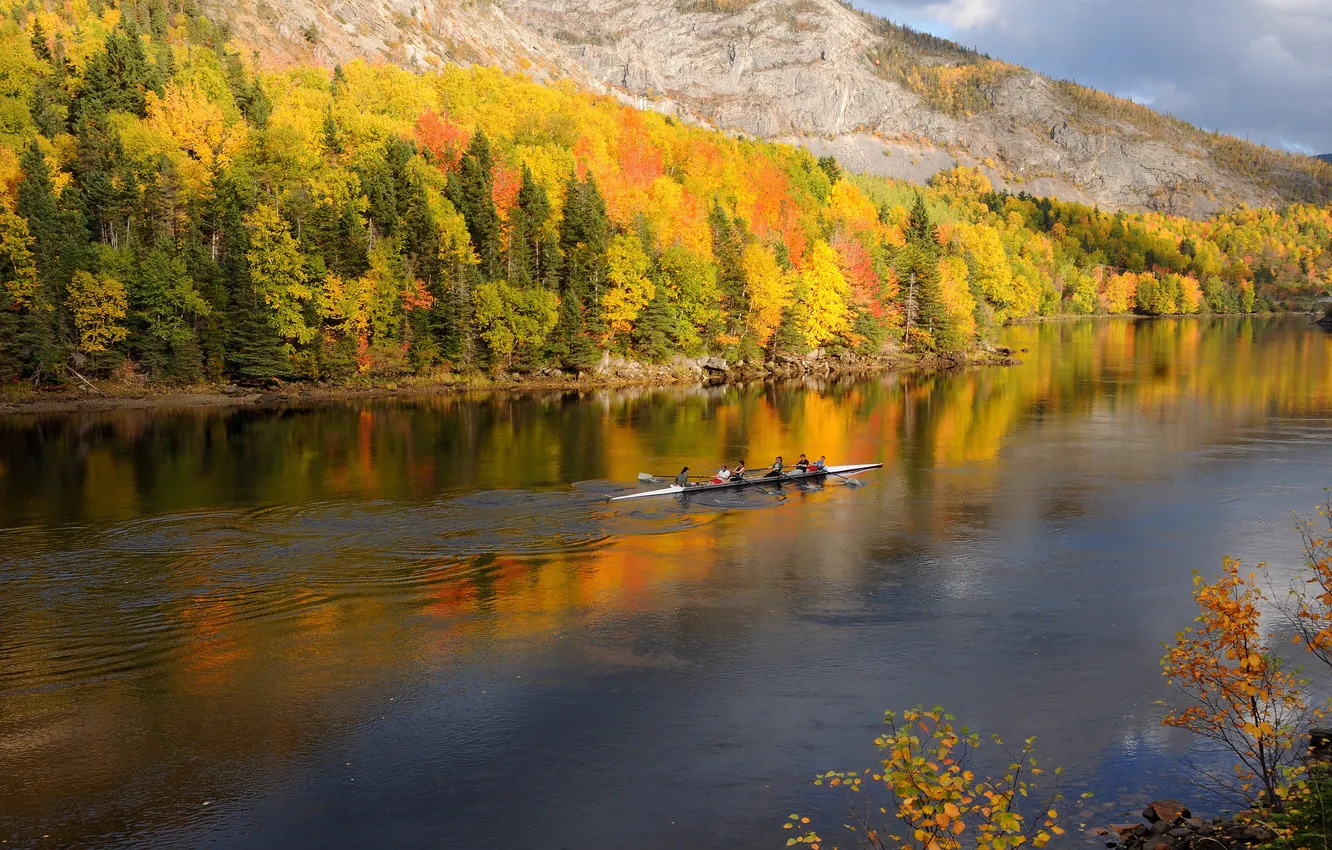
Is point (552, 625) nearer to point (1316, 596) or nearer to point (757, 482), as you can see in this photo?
point (1316, 596)

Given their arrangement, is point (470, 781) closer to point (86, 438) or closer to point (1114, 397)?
point (86, 438)

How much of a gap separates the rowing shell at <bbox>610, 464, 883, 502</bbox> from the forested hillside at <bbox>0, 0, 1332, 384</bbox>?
4291 centimetres

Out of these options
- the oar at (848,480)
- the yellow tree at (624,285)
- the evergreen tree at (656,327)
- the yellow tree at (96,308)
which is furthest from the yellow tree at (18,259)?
the oar at (848,480)

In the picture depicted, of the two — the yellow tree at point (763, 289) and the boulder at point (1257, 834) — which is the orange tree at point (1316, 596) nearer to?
the boulder at point (1257, 834)

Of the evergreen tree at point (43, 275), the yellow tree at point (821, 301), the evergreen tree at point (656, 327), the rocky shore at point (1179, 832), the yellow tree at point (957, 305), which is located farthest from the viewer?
the yellow tree at point (957, 305)

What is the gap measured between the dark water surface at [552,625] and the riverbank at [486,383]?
47.0 ft

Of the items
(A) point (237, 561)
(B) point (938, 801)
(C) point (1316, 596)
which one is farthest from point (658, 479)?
(B) point (938, 801)

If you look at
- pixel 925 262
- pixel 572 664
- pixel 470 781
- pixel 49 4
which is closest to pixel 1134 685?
pixel 572 664

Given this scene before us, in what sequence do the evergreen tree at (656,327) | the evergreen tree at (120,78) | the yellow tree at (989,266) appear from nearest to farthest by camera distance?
1. the evergreen tree at (120,78)
2. the evergreen tree at (656,327)
3. the yellow tree at (989,266)

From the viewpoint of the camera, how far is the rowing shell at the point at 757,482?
37.5 meters

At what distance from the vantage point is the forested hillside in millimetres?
67438

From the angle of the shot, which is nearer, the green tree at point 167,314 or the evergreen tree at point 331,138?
the green tree at point 167,314

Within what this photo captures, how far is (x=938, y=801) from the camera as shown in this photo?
910cm

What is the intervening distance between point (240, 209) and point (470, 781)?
70267 millimetres
